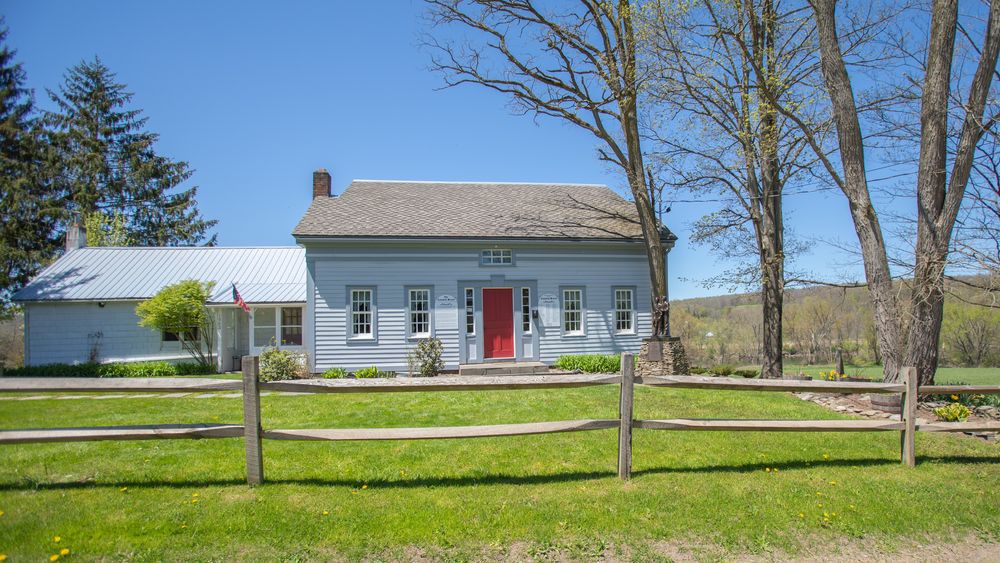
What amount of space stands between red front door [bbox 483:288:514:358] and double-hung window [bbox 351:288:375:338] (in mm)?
3464

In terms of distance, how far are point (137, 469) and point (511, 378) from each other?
12.6ft

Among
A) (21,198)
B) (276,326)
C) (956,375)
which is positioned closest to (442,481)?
(276,326)

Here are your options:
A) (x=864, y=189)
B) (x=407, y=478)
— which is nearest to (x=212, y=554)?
(x=407, y=478)

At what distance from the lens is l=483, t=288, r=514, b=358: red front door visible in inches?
686

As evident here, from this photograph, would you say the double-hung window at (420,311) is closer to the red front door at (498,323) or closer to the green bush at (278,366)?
the red front door at (498,323)

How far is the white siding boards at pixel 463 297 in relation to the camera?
54.6 ft

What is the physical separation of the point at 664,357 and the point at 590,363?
2.14m

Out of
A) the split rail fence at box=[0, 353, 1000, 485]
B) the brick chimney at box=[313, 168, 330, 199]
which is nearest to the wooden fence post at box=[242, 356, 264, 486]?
the split rail fence at box=[0, 353, 1000, 485]

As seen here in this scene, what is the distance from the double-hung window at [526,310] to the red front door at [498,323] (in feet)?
1.06

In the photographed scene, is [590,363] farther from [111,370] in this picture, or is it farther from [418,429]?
[111,370]

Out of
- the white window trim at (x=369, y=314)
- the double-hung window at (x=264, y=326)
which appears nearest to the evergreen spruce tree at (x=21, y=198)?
the double-hung window at (x=264, y=326)

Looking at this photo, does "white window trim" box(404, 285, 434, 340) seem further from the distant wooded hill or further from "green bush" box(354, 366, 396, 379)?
the distant wooded hill

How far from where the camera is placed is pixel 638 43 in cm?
1463

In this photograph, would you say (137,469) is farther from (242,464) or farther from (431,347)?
(431,347)
